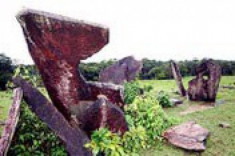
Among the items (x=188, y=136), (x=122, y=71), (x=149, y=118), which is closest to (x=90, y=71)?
(x=122, y=71)

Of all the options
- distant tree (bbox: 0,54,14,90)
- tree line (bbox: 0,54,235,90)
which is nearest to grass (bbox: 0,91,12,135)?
distant tree (bbox: 0,54,14,90)

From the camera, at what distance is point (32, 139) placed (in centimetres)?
645

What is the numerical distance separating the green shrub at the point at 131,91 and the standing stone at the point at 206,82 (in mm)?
2949

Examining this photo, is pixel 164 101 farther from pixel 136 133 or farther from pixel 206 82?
pixel 136 133

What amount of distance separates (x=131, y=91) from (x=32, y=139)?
20.0 feet

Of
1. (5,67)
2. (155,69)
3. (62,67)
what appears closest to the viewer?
(62,67)

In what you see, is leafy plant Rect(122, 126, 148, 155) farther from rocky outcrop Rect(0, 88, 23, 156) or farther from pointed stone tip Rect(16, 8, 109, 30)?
pointed stone tip Rect(16, 8, 109, 30)

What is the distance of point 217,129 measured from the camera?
28.5ft

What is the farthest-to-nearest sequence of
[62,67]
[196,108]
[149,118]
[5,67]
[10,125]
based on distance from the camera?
1. [5,67]
2. [196,108]
3. [149,118]
4. [62,67]
5. [10,125]

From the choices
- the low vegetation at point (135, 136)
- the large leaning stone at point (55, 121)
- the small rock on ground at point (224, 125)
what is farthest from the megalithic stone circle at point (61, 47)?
the small rock on ground at point (224, 125)

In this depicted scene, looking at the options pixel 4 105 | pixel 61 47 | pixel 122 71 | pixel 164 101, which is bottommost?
pixel 4 105

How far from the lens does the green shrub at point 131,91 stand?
11.3m

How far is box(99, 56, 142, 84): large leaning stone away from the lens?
13.2 metres

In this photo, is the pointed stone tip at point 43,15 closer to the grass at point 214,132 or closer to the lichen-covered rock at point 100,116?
the lichen-covered rock at point 100,116
